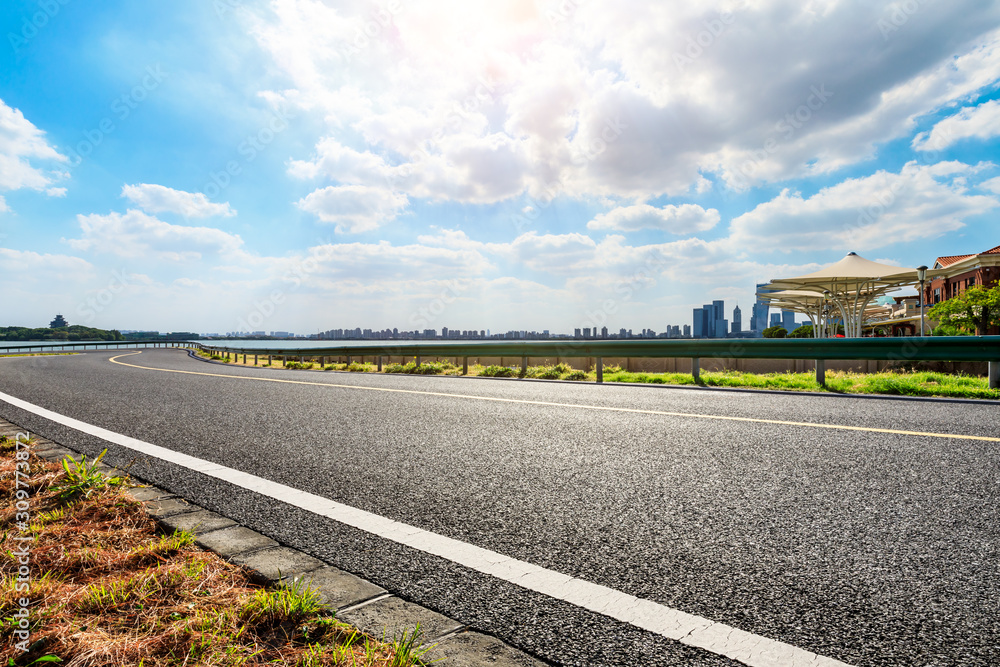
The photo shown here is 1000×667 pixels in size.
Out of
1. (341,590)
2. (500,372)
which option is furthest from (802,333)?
(341,590)

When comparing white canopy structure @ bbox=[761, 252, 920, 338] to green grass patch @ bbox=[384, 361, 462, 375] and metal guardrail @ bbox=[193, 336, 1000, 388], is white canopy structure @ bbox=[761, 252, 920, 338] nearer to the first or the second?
metal guardrail @ bbox=[193, 336, 1000, 388]

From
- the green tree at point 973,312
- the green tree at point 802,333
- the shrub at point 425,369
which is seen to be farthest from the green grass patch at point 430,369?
the green tree at point 802,333

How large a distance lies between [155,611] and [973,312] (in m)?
50.9

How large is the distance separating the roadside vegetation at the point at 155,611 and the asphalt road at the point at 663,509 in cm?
36

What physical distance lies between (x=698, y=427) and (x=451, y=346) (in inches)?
389

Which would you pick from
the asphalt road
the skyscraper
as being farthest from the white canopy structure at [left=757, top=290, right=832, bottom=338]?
the skyscraper

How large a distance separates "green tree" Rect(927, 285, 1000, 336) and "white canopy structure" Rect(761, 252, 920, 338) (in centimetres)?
1500

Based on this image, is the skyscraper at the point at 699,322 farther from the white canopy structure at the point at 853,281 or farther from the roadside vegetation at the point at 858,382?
the roadside vegetation at the point at 858,382

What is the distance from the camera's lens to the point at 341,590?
78.6 inches

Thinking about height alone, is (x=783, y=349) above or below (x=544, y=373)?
above

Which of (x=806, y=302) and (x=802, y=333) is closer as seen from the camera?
(x=806, y=302)

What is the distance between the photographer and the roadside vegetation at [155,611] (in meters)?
1.58

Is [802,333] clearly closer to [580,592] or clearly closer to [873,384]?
[873,384]

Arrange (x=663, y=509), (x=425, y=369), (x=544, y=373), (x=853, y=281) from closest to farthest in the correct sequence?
(x=663, y=509)
(x=544, y=373)
(x=425, y=369)
(x=853, y=281)
